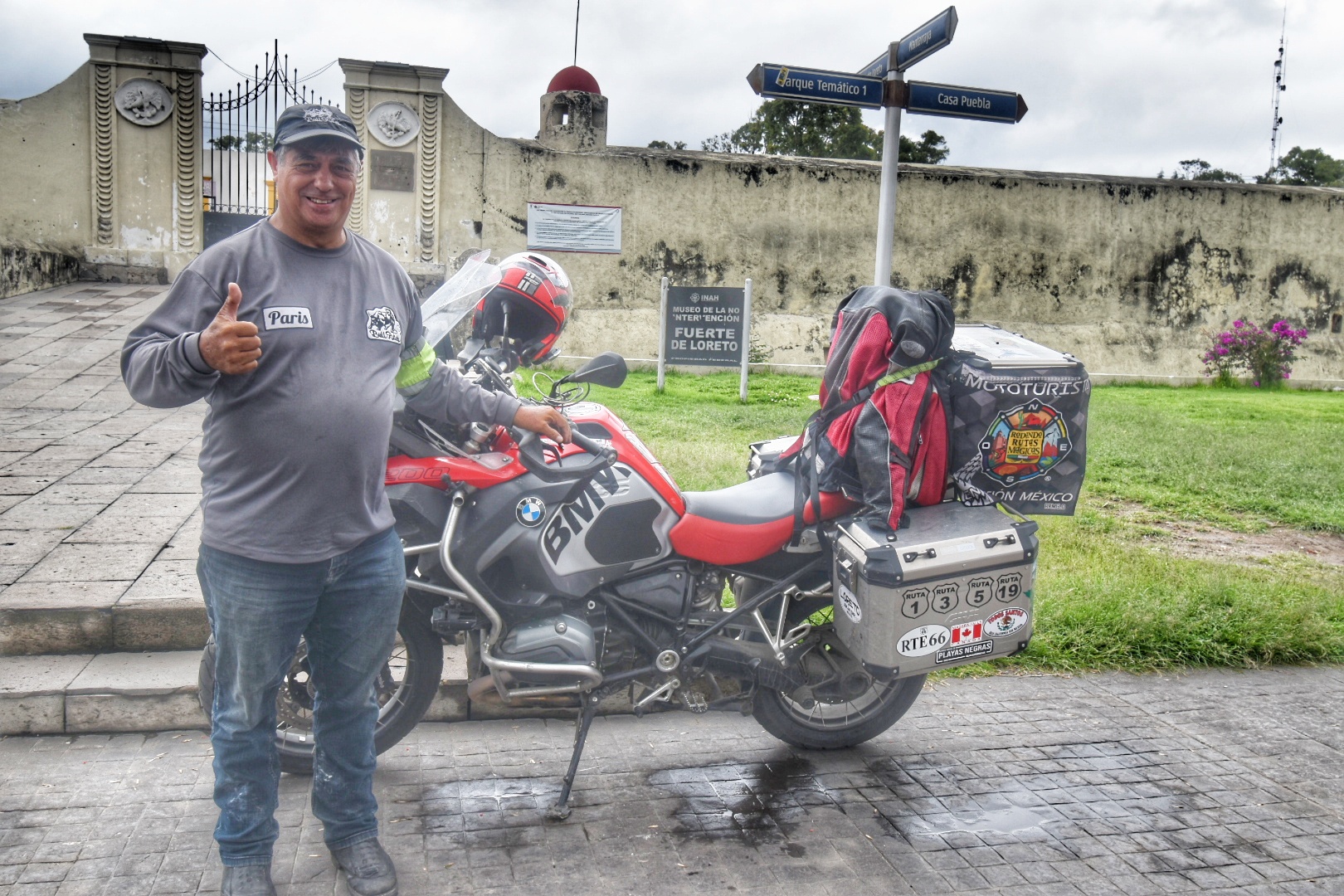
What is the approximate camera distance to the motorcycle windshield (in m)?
3.47

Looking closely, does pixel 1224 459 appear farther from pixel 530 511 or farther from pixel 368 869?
pixel 368 869

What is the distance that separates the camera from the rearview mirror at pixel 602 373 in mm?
3332

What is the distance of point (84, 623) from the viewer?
162 inches

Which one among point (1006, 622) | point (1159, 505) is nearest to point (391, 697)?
point (1006, 622)

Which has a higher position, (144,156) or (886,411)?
(144,156)

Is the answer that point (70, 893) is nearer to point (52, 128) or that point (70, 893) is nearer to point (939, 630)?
point (939, 630)

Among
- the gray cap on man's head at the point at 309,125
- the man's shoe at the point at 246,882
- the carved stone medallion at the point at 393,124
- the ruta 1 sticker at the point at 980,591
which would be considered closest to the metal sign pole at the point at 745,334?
the carved stone medallion at the point at 393,124

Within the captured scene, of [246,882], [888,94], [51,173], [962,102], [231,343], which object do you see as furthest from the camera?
[51,173]

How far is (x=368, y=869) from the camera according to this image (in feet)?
9.46

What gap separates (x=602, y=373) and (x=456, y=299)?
0.55 metres

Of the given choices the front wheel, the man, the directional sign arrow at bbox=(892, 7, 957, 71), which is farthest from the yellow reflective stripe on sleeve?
the directional sign arrow at bbox=(892, 7, 957, 71)

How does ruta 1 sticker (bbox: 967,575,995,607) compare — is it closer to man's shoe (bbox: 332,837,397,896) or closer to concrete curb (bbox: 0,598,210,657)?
man's shoe (bbox: 332,837,397,896)

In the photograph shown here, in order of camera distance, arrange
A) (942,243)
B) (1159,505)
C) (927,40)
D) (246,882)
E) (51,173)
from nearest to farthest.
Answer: (246,882) → (927,40) → (1159,505) → (51,173) → (942,243)

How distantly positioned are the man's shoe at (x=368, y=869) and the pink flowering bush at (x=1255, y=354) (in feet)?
53.8
